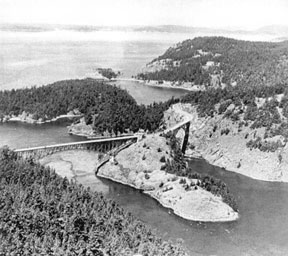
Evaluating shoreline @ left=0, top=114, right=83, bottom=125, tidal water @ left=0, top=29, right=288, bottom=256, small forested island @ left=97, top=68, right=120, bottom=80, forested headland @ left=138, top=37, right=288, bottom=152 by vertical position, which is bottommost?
small forested island @ left=97, top=68, right=120, bottom=80

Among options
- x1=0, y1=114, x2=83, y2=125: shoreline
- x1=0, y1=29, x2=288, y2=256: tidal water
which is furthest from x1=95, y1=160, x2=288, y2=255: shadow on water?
x1=0, y1=114, x2=83, y2=125: shoreline

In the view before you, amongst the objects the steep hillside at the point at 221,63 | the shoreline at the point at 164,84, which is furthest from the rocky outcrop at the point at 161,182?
the shoreline at the point at 164,84

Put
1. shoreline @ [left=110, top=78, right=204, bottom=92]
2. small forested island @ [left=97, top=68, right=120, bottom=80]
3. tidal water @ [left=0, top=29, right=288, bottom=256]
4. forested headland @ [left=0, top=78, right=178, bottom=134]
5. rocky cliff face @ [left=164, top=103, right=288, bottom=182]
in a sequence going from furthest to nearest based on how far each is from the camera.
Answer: small forested island @ [left=97, top=68, right=120, bottom=80]
shoreline @ [left=110, top=78, right=204, bottom=92]
forested headland @ [left=0, top=78, right=178, bottom=134]
rocky cliff face @ [left=164, top=103, right=288, bottom=182]
tidal water @ [left=0, top=29, right=288, bottom=256]

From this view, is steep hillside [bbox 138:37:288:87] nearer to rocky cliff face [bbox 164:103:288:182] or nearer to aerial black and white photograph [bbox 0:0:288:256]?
aerial black and white photograph [bbox 0:0:288:256]

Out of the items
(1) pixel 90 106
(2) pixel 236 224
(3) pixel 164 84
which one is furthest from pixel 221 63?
(2) pixel 236 224

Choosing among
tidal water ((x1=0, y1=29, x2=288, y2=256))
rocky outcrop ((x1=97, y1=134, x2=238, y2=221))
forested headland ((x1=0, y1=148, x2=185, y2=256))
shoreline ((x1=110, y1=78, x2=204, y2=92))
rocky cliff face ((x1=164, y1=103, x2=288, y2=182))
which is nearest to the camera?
forested headland ((x1=0, y1=148, x2=185, y2=256))

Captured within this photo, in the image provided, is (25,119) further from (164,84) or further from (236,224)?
(164,84)
